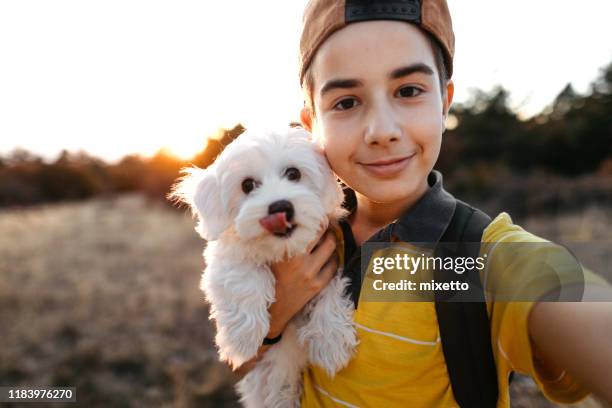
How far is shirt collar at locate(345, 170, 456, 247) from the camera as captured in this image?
1.71 metres

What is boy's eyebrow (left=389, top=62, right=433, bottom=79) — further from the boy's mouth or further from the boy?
the boy's mouth

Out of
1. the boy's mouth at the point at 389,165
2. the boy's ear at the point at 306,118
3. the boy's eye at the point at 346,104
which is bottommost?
the boy's mouth at the point at 389,165

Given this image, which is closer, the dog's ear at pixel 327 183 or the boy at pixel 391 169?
the boy at pixel 391 169

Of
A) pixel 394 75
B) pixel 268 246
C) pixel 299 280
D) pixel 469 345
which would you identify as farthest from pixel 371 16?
pixel 469 345

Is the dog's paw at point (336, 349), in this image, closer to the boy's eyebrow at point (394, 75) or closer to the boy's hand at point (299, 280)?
the boy's hand at point (299, 280)

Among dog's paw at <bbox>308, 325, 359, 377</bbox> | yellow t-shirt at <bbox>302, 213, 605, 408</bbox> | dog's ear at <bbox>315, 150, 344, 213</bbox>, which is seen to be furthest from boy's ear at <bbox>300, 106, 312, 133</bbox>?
dog's paw at <bbox>308, 325, 359, 377</bbox>

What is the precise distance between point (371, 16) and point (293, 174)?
27.0 inches

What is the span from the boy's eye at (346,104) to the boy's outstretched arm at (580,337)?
0.96m

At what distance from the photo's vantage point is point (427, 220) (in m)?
1.75

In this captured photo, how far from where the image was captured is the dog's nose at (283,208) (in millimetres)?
1719

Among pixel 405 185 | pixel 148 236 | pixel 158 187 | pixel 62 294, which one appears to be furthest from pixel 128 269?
pixel 158 187

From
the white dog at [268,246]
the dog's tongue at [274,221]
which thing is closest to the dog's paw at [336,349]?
the white dog at [268,246]

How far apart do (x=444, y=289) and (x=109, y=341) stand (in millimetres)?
5495

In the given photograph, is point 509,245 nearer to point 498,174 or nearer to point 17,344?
point 17,344
